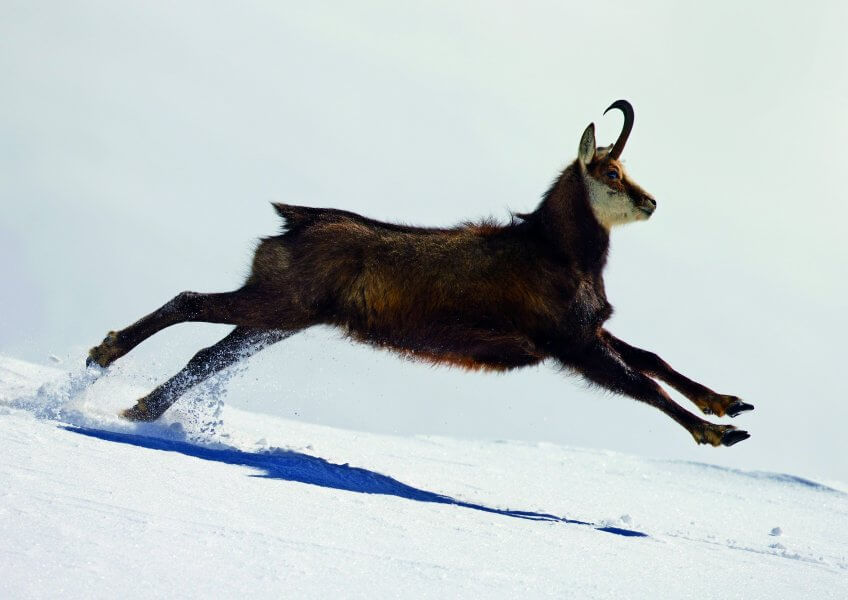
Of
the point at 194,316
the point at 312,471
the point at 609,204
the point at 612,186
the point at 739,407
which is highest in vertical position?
the point at 612,186

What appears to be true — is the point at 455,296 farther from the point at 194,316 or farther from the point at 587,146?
the point at 194,316

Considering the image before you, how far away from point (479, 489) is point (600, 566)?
2.40 metres

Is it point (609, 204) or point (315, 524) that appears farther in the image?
point (609, 204)

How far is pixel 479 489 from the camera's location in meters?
6.39

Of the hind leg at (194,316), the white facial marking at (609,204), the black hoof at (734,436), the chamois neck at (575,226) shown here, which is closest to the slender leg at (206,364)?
the hind leg at (194,316)

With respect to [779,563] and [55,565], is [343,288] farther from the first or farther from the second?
[55,565]

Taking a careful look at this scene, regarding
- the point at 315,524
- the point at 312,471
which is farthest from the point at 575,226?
the point at 315,524

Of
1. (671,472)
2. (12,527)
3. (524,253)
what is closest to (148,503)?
(12,527)

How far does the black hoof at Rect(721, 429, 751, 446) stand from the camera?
5582mm

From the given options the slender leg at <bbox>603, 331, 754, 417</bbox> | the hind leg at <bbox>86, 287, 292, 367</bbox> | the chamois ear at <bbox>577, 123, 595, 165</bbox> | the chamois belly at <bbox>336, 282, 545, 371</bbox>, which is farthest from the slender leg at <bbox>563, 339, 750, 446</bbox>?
the hind leg at <bbox>86, 287, 292, 367</bbox>

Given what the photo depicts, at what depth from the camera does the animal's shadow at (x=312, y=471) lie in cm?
494

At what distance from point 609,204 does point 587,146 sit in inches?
15.0

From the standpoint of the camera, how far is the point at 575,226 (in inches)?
241

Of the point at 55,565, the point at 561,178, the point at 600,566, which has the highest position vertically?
the point at 561,178
